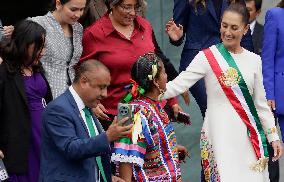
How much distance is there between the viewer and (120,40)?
7570 millimetres

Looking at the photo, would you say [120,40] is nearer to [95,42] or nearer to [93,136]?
[95,42]

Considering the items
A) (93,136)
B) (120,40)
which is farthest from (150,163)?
(120,40)

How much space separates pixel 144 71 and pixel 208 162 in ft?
3.45

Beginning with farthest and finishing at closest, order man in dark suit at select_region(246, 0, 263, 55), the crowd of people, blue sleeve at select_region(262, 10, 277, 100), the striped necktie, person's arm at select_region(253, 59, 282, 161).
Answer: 1. man in dark suit at select_region(246, 0, 263, 55)
2. blue sleeve at select_region(262, 10, 277, 100)
3. person's arm at select_region(253, 59, 282, 161)
4. the crowd of people
5. the striped necktie

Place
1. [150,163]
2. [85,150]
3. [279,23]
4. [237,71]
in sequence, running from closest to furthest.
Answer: [85,150] → [150,163] → [237,71] → [279,23]

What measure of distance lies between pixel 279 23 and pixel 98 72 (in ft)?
7.13

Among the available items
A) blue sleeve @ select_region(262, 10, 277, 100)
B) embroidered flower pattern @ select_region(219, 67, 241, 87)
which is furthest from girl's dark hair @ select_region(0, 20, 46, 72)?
blue sleeve @ select_region(262, 10, 277, 100)

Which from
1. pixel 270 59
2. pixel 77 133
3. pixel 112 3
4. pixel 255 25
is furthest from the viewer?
pixel 255 25

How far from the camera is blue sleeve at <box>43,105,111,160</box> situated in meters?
5.83

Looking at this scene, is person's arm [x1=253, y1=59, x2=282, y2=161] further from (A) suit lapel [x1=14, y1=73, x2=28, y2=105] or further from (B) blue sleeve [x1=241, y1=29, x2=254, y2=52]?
(A) suit lapel [x1=14, y1=73, x2=28, y2=105]

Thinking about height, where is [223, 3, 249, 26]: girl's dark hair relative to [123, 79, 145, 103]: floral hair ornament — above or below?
above

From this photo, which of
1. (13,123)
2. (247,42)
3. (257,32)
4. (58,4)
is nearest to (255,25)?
(257,32)

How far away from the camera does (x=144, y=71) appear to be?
6.70 metres

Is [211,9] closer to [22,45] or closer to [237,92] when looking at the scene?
[237,92]
